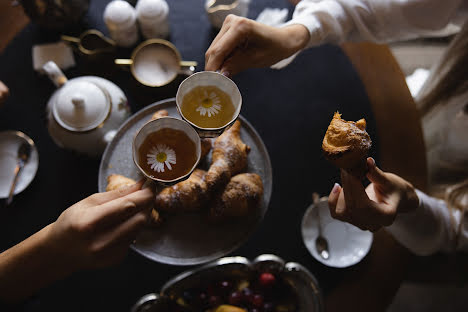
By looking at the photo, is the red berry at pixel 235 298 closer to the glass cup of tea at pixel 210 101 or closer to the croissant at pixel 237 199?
the croissant at pixel 237 199

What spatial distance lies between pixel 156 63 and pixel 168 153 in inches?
25.5

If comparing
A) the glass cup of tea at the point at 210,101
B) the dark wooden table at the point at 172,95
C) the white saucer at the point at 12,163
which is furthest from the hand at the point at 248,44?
the white saucer at the point at 12,163

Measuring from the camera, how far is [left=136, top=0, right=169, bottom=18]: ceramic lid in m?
1.33

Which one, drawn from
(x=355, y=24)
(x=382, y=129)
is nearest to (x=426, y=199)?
(x=382, y=129)

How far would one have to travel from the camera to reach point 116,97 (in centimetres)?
120

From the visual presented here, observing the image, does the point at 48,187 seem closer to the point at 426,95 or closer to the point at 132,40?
the point at 132,40

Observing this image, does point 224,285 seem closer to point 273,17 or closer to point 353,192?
point 353,192

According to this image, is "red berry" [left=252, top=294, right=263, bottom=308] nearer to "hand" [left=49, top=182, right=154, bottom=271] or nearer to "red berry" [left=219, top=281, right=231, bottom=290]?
"red berry" [left=219, top=281, right=231, bottom=290]

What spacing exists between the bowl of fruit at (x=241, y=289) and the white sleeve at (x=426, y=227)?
0.36 meters

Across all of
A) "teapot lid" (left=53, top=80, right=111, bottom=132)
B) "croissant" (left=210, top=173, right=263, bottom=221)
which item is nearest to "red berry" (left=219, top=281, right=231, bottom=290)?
"croissant" (left=210, top=173, right=263, bottom=221)

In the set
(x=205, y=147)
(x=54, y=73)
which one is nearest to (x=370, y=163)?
(x=205, y=147)

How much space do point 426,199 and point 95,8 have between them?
147 centimetres

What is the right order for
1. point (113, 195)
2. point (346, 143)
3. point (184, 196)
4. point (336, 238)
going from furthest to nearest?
point (336, 238) → point (184, 196) → point (113, 195) → point (346, 143)

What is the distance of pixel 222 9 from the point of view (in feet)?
4.48
